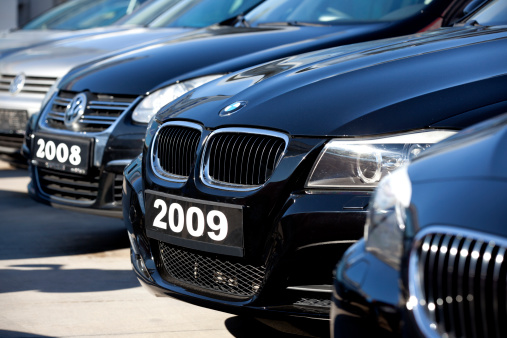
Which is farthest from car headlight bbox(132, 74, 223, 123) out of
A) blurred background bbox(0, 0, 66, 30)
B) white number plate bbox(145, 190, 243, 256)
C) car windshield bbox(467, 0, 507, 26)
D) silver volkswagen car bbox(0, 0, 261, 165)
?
blurred background bbox(0, 0, 66, 30)

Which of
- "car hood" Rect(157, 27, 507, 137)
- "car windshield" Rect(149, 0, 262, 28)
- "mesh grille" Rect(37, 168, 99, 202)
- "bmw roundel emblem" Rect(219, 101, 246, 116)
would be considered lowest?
"mesh grille" Rect(37, 168, 99, 202)

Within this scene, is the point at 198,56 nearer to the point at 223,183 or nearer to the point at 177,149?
the point at 177,149

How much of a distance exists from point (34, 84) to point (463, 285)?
19.2ft

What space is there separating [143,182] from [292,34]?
199 centimetres

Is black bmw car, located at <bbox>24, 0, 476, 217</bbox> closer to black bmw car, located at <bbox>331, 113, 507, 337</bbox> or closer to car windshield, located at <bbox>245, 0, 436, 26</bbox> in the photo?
car windshield, located at <bbox>245, 0, 436, 26</bbox>

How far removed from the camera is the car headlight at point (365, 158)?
9.39ft

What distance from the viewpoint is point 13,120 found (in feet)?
24.1

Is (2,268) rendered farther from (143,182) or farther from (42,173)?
(143,182)

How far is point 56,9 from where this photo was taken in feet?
33.3

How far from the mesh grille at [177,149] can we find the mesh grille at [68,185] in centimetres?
144

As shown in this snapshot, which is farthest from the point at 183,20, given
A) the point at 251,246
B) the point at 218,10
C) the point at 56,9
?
the point at 251,246

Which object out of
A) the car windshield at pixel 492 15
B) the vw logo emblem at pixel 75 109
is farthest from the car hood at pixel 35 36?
the car windshield at pixel 492 15

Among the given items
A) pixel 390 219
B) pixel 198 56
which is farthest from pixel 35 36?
pixel 390 219

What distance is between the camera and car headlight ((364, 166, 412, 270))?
7.04 ft
